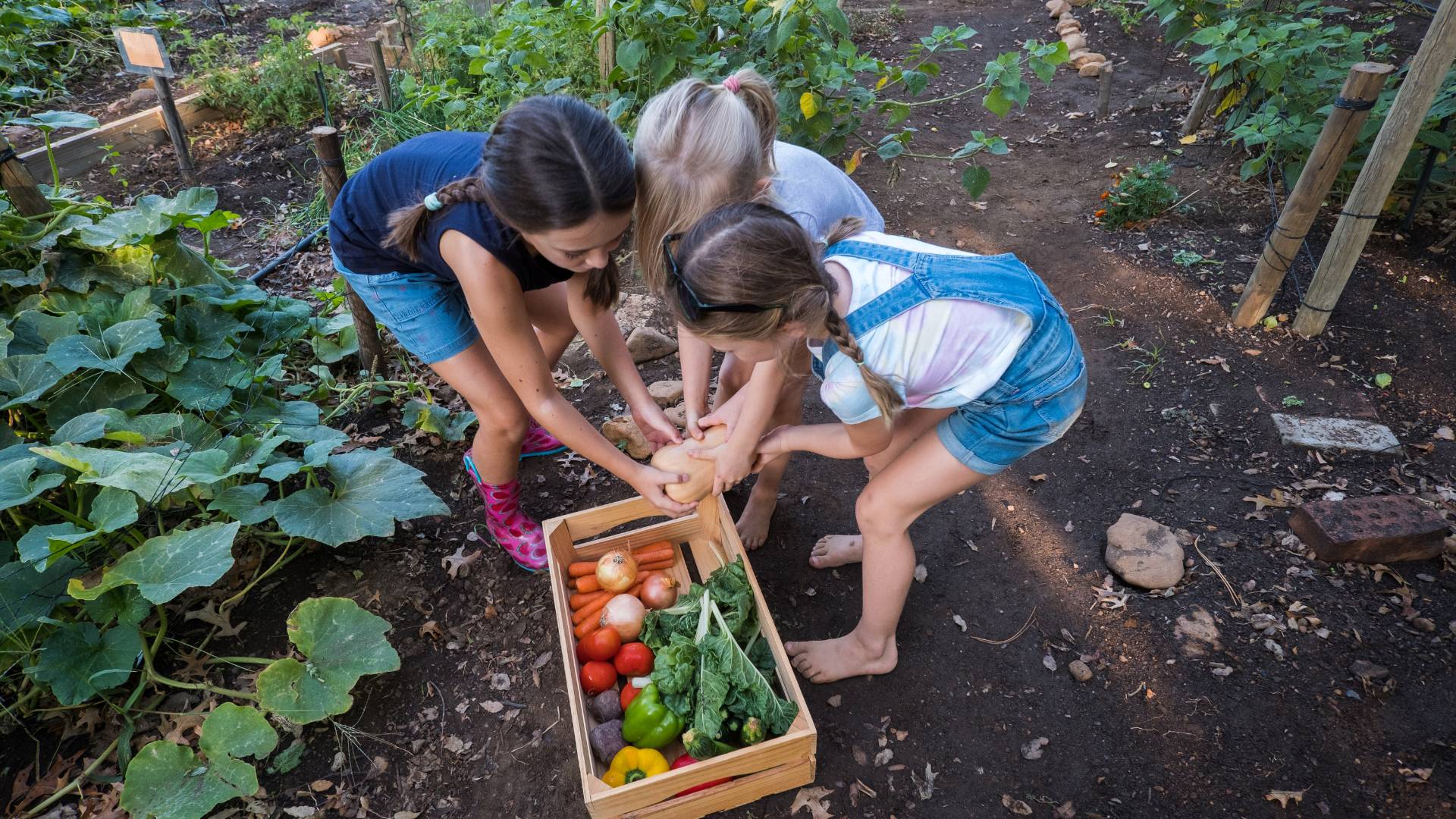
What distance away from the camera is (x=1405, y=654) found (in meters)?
2.12

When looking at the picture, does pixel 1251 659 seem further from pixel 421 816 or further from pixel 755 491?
pixel 421 816

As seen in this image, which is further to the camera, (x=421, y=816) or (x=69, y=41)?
(x=69, y=41)

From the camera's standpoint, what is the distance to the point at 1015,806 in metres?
1.89

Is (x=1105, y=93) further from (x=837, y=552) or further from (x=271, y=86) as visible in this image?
(x=271, y=86)

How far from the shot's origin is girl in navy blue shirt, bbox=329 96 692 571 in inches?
59.1

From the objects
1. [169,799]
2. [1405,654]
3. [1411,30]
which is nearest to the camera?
[169,799]

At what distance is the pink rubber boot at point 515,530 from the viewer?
2.45m

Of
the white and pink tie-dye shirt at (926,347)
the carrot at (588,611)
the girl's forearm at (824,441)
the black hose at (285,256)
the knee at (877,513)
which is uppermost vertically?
the white and pink tie-dye shirt at (926,347)

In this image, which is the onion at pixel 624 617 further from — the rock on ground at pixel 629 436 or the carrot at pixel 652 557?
the rock on ground at pixel 629 436

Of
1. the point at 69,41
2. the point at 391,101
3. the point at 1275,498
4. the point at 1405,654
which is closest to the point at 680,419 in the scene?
the point at 1275,498

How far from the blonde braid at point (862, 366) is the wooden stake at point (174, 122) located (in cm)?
417

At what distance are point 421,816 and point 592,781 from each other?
0.64m

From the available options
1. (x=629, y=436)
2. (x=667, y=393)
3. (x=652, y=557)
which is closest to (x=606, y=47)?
(x=667, y=393)

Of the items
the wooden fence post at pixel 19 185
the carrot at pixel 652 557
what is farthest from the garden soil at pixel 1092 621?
the wooden fence post at pixel 19 185
